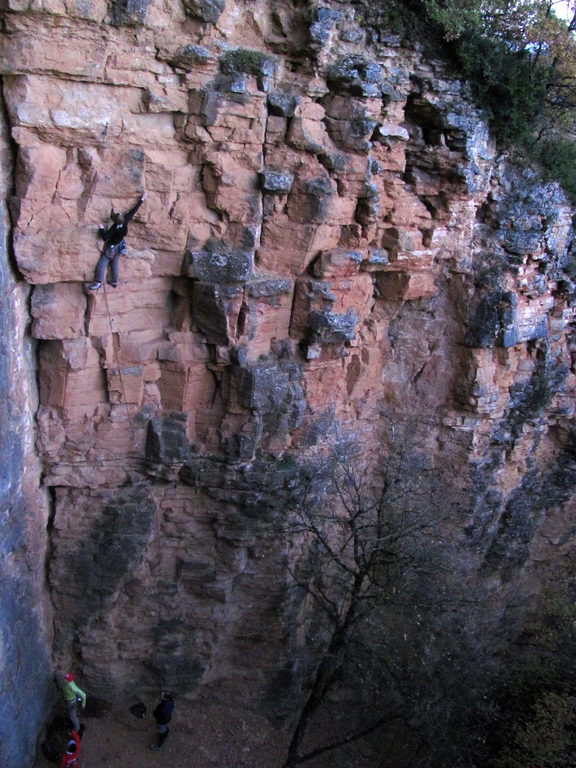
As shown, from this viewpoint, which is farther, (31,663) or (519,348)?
(519,348)

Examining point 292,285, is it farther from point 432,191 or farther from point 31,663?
point 31,663

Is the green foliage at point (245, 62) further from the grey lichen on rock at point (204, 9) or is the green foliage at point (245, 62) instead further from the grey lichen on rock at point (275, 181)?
the grey lichen on rock at point (275, 181)

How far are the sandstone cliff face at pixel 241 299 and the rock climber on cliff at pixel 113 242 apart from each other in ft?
0.52

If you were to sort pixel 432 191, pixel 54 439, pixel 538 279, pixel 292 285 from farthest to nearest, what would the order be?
pixel 538 279 < pixel 432 191 < pixel 292 285 < pixel 54 439

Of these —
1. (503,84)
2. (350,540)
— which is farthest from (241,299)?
(503,84)

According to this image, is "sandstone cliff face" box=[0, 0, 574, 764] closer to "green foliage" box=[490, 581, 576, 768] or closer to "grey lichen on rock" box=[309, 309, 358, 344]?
"grey lichen on rock" box=[309, 309, 358, 344]

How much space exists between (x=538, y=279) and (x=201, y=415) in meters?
5.90

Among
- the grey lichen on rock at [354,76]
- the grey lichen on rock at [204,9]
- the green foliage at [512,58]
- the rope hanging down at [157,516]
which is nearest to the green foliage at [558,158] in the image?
the green foliage at [512,58]

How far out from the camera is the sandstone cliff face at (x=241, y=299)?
27.9ft

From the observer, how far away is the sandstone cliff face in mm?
8492

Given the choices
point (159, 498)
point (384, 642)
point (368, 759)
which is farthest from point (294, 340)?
point (368, 759)

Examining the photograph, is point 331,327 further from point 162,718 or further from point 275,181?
point 162,718

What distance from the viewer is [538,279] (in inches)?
461

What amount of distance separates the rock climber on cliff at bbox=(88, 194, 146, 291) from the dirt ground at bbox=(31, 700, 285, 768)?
263 inches
